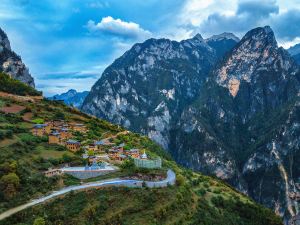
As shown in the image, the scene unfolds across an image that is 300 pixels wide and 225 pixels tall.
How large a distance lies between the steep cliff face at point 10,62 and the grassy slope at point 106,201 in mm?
97638

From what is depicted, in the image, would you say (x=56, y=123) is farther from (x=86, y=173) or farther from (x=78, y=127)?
(x=86, y=173)

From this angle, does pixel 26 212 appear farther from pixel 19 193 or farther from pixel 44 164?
pixel 44 164

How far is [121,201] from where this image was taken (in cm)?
5228

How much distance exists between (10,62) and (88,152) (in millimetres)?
115163

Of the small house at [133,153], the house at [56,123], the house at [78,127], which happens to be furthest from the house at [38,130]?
the small house at [133,153]

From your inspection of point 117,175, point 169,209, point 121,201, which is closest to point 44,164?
point 117,175

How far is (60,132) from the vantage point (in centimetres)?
8169

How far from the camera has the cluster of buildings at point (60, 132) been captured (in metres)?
75.5

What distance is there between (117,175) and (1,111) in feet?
137

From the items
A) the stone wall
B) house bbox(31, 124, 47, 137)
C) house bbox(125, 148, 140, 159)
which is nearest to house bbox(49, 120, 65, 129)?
house bbox(31, 124, 47, 137)

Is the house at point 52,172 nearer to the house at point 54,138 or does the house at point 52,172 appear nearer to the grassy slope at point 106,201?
the grassy slope at point 106,201

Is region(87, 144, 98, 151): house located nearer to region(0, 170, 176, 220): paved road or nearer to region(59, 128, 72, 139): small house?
region(59, 128, 72, 139): small house

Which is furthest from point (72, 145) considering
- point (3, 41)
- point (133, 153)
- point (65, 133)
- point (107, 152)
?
point (3, 41)

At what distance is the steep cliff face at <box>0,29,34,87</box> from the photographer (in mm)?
169712
